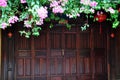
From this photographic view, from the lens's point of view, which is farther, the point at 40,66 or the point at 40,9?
the point at 40,66

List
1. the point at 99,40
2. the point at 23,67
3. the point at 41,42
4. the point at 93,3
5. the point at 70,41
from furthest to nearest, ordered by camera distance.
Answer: the point at 99,40, the point at 70,41, the point at 41,42, the point at 23,67, the point at 93,3

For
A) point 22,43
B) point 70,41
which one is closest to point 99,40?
point 70,41

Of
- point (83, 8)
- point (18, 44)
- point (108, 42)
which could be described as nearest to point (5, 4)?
point (83, 8)

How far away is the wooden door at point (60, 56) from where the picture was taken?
7621mm

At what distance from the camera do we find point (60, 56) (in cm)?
781

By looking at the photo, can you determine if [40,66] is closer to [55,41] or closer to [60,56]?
[60,56]

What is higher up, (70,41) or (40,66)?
(70,41)

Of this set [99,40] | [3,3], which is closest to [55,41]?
[99,40]

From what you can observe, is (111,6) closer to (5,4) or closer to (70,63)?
(5,4)

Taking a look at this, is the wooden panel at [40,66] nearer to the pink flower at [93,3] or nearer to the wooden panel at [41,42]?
the wooden panel at [41,42]

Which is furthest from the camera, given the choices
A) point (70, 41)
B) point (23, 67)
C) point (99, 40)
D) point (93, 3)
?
point (99, 40)

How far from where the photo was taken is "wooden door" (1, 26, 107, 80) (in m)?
7.62

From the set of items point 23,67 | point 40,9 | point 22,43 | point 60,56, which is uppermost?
point 40,9

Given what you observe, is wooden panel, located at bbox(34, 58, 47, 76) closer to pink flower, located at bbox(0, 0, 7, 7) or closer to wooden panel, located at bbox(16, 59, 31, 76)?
wooden panel, located at bbox(16, 59, 31, 76)
